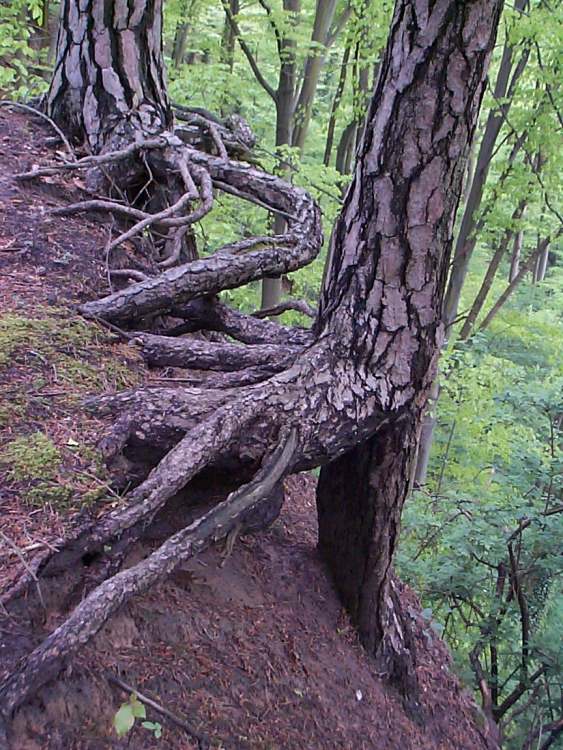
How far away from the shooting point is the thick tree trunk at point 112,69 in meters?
4.35

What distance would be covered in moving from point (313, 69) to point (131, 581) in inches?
351

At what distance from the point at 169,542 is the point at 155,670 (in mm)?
525

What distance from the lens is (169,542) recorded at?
2.01m

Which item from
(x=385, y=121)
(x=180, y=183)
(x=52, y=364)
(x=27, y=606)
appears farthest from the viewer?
(x=180, y=183)

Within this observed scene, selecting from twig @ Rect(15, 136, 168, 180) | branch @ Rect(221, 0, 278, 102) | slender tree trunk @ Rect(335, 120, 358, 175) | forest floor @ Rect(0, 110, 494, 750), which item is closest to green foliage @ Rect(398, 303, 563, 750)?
forest floor @ Rect(0, 110, 494, 750)

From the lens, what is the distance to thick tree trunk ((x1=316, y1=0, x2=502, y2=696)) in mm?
2242

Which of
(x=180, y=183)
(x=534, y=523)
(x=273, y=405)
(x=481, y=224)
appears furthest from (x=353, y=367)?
(x=481, y=224)

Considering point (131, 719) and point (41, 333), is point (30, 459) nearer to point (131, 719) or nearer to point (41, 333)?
point (41, 333)

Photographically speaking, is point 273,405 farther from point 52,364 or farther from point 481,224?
point 481,224

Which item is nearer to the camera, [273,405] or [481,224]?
[273,405]

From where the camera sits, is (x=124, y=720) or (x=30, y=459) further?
(x=30, y=459)

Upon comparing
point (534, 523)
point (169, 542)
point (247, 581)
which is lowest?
point (534, 523)

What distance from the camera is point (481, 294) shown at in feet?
35.3

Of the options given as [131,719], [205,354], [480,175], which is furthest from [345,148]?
[131,719]
